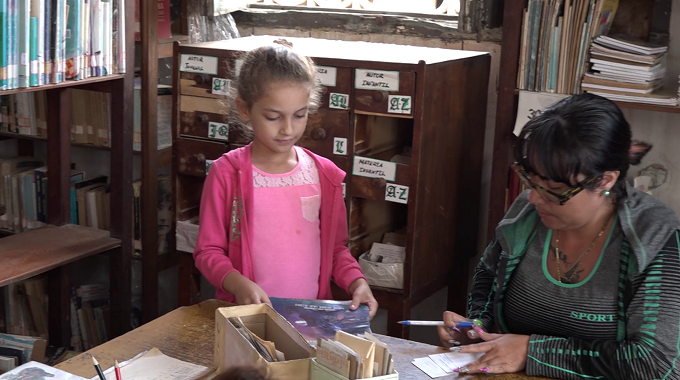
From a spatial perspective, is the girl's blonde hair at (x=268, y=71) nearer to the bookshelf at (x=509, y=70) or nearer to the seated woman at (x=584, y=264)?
the seated woman at (x=584, y=264)

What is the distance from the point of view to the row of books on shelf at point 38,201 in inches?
145

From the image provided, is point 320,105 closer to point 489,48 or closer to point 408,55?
point 408,55

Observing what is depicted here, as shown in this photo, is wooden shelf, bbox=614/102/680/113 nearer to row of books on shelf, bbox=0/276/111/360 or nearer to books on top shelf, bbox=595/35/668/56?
books on top shelf, bbox=595/35/668/56

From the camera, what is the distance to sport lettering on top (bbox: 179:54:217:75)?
2.93m

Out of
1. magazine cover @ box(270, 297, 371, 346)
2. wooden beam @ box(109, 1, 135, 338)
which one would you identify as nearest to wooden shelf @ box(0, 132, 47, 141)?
wooden beam @ box(109, 1, 135, 338)

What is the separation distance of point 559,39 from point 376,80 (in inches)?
26.2

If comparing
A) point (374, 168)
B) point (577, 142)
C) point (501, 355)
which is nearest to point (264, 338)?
point (501, 355)

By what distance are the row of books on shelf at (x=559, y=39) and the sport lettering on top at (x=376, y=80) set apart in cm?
48

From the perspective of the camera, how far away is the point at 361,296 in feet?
6.47

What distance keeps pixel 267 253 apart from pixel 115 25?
1.21 metres

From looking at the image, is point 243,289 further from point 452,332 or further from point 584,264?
point 584,264

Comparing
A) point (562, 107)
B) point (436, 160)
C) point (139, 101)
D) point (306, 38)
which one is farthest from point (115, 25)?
point (562, 107)

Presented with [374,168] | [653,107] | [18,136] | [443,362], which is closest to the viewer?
[443,362]

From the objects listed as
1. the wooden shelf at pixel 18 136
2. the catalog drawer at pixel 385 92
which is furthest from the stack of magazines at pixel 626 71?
the wooden shelf at pixel 18 136
